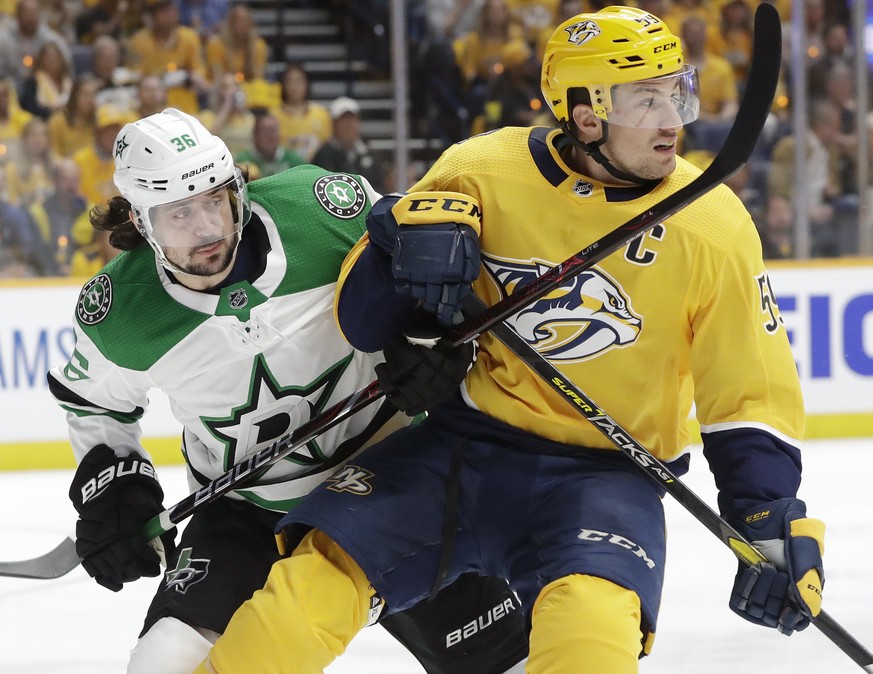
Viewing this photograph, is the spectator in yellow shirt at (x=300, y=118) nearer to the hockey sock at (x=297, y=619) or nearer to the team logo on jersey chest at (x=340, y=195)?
the team logo on jersey chest at (x=340, y=195)

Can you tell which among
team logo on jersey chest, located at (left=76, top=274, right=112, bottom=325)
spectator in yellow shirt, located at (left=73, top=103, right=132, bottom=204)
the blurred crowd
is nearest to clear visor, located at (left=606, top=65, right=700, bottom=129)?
team logo on jersey chest, located at (left=76, top=274, right=112, bottom=325)

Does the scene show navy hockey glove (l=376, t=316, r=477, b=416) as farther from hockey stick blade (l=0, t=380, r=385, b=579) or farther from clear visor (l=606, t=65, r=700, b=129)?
clear visor (l=606, t=65, r=700, b=129)

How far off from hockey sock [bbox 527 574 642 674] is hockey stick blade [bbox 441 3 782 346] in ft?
1.44

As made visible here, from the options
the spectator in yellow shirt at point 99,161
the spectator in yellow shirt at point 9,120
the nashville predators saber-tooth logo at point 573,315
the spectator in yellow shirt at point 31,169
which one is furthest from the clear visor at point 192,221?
the spectator in yellow shirt at point 9,120

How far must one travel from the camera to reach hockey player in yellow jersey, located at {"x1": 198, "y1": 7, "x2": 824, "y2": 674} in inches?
72.2

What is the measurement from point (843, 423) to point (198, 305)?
3.46m

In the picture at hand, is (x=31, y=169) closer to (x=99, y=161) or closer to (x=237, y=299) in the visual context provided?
(x=99, y=161)

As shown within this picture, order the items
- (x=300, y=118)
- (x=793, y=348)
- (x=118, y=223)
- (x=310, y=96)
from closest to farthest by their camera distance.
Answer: (x=118, y=223) < (x=793, y=348) < (x=300, y=118) < (x=310, y=96)

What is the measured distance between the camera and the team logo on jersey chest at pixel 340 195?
2.28 metres

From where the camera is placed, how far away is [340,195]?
231 cm

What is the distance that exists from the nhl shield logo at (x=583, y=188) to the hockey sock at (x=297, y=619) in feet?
2.21

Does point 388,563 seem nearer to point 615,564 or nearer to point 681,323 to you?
point 615,564

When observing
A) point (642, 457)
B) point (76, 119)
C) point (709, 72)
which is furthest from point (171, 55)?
point (642, 457)

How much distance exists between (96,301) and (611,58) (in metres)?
0.98
